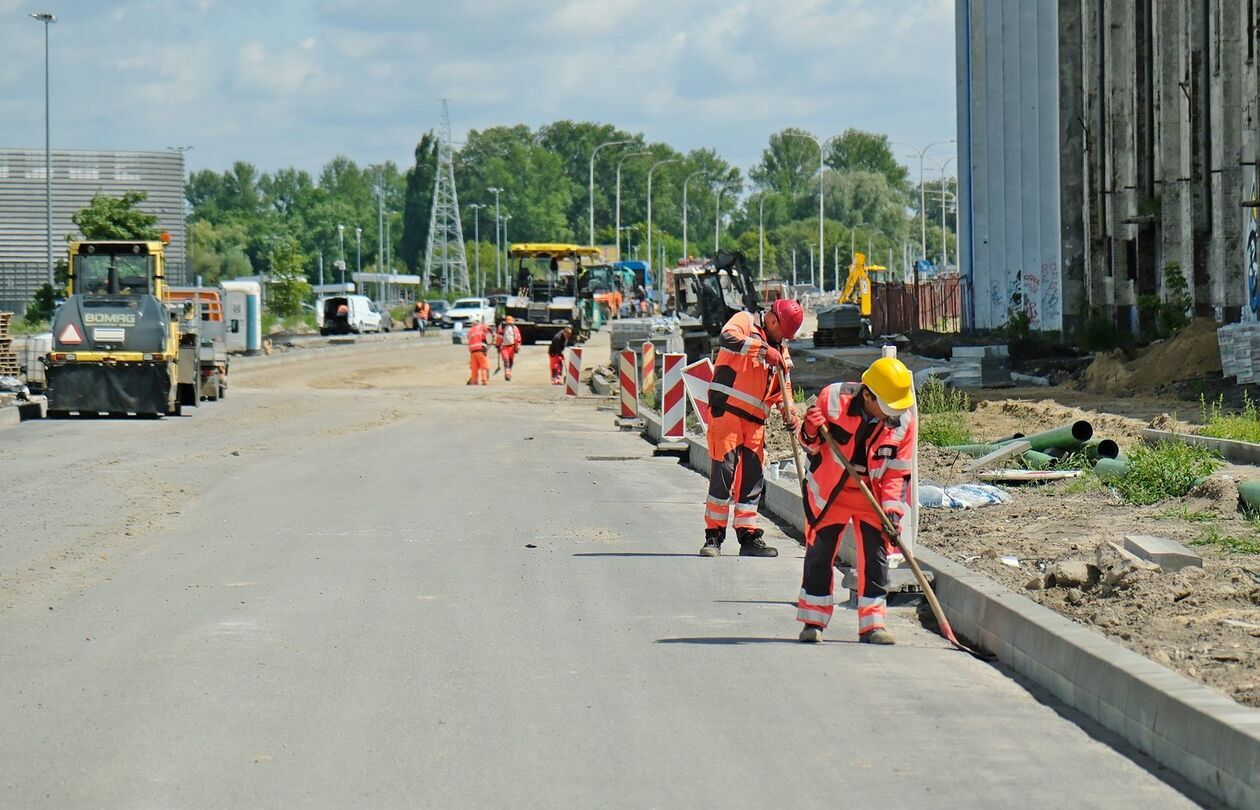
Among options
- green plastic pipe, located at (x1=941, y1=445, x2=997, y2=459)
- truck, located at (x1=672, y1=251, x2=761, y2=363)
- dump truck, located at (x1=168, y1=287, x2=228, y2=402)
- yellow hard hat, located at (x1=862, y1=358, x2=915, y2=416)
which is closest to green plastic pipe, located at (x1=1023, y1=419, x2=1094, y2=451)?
green plastic pipe, located at (x1=941, y1=445, x2=997, y2=459)

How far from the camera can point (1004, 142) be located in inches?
1924

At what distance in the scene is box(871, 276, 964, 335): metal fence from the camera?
57.0 meters

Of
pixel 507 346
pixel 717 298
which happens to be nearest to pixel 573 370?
pixel 717 298

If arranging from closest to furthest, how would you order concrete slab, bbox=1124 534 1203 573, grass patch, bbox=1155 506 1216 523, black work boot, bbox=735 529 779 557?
concrete slab, bbox=1124 534 1203 573
grass patch, bbox=1155 506 1216 523
black work boot, bbox=735 529 779 557

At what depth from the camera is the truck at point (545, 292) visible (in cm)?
5888

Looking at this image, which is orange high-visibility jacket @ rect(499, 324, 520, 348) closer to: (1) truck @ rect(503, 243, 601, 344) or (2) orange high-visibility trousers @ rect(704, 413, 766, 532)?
(1) truck @ rect(503, 243, 601, 344)

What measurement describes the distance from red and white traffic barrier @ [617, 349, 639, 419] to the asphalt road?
11613 millimetres

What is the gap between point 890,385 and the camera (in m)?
8.41

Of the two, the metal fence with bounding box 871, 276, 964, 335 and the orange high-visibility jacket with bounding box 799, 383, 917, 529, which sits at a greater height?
the metal fence with bounding box 871, 276, 964, 335

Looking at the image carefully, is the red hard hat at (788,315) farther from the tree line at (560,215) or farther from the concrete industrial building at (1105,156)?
the tree line at (560,215)

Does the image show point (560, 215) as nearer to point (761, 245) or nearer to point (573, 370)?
point (761, 245)

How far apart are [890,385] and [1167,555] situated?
215cm

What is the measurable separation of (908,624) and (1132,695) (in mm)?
2874

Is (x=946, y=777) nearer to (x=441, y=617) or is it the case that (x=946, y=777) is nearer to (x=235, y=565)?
(x=441, y=617)
